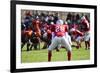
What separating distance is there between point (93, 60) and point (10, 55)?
2.93ft

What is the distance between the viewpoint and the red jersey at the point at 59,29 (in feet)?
6.98

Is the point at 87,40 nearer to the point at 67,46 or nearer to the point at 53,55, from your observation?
the point at 67,46

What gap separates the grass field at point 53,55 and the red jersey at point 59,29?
162 millimetres

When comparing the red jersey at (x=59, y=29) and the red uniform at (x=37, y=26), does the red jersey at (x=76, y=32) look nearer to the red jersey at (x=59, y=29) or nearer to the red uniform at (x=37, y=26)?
the red jersey at (x=59, y=29)

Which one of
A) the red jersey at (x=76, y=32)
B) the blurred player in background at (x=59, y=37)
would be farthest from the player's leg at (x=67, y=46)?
the red jersey at (x=76, y=32)

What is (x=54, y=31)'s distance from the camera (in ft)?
6.99

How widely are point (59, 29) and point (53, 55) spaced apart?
0.87ft

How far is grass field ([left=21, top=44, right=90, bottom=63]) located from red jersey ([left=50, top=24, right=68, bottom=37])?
0.53 ft

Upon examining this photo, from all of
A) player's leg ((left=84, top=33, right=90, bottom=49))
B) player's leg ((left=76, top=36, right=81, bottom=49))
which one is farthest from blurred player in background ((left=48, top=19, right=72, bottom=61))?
player's leg ((left=84, top=33, right=90, bottom=49))

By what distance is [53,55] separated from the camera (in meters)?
2.12

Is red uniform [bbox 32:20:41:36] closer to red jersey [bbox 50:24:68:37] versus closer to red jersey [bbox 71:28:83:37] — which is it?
red jersey [bbox 50:24:68:37]

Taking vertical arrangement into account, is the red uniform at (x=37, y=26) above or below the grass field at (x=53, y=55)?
above

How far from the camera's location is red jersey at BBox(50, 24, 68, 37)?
2127 mm

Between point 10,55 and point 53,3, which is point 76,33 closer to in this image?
point 53,3
